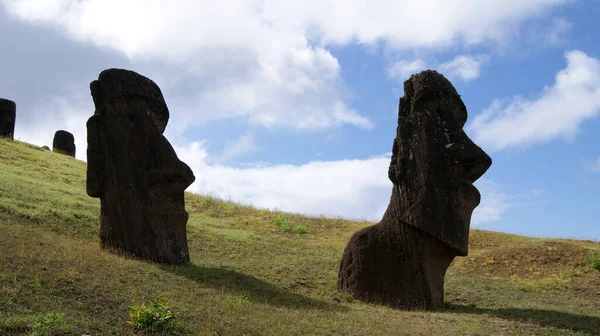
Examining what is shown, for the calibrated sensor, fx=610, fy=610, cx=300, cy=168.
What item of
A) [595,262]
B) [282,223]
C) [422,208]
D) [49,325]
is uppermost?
[422,208]

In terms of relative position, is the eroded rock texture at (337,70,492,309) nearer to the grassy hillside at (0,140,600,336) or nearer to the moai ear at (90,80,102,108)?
the grassy hillside at (0,140,600,336)

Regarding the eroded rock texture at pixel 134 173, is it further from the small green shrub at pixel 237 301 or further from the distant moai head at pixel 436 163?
the distant moai head at pixel 436 163

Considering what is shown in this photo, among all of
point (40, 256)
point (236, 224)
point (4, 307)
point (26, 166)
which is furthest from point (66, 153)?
point (4, 307)

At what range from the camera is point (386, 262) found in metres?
13.0

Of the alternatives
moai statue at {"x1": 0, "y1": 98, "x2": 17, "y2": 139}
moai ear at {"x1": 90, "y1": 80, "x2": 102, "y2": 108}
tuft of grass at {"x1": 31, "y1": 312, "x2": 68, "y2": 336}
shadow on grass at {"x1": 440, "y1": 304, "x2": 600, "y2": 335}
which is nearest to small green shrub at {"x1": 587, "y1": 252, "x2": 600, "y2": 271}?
shadow on grass at {"x1": 440, "y1": 304, "x2": 600, "y2": 335}

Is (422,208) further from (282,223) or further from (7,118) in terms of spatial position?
(7,118)

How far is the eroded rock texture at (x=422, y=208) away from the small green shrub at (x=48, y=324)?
22.5 feet

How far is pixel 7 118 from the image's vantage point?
36594 millimetres

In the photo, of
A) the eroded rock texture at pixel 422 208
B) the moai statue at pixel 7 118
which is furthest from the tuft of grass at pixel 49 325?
the moai statue at pixel 7 118

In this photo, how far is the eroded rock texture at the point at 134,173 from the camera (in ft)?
43.3

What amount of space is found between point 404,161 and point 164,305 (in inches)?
261

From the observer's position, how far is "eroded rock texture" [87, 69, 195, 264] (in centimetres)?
1320

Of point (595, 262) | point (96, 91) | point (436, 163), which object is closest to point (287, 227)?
point (595, 262)

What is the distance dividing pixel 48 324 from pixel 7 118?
32.8 metres
